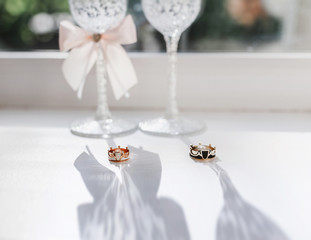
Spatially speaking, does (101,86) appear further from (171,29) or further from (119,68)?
(171,29)

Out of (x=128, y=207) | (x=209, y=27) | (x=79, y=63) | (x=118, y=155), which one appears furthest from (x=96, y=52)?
(x=209, y=27)

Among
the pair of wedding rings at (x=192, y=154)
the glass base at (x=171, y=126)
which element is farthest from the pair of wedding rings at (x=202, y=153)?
the glass base at (x=171, y=126)

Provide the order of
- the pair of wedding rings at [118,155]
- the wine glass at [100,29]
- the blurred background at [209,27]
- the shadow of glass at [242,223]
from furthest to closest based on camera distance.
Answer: the blurred background at [209,27] → the wine glass at [100,29] → the pair of wedding rings at [118,155] → the shadow of glass at [242,223]

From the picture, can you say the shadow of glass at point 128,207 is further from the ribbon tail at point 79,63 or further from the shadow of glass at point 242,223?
the ribbon tail at point 79,63

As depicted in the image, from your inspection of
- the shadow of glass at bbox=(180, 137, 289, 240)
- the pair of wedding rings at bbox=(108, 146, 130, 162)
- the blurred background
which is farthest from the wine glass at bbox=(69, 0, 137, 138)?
the blurred background

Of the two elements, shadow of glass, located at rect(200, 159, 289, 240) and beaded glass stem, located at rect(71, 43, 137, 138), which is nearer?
shadow of glass, located at rect(200, 159, 289, 240)

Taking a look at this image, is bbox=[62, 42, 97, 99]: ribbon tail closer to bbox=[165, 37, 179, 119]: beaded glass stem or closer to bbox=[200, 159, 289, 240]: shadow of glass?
bbox=[165, 37, 179, 119]: beaded glass stem
